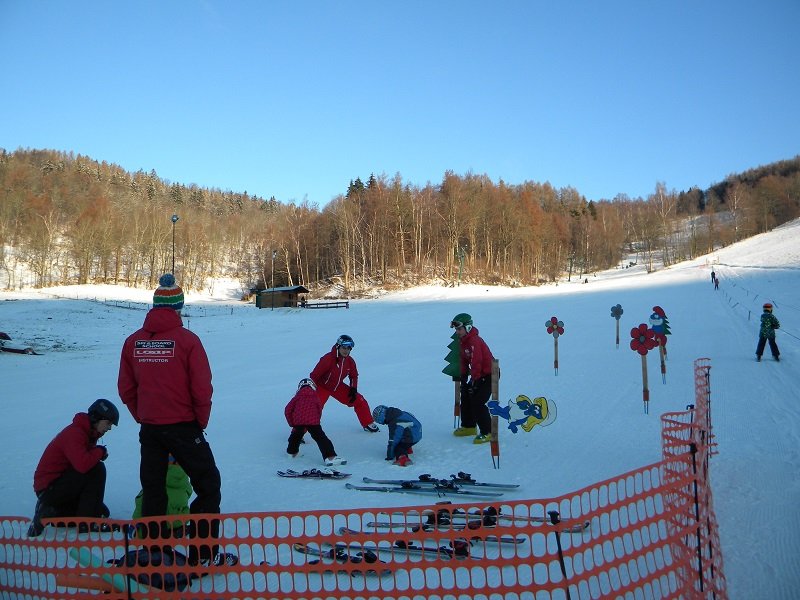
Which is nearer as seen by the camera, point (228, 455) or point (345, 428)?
point (228, 455)

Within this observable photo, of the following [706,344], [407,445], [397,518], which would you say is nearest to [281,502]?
[397,518]

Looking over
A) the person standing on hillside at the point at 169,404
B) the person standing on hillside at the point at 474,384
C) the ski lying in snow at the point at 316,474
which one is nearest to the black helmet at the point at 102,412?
the person standing on hillside at the point at 169,404

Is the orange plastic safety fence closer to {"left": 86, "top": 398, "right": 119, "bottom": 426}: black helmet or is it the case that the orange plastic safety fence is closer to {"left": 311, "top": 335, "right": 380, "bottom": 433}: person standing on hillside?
{"left": 86, "top": 398, "right": 119, "bottom": 426}: black helmet

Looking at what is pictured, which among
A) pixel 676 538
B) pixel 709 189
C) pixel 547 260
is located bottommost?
pixel 676 538

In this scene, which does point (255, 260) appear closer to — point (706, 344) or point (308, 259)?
point (308, 259)

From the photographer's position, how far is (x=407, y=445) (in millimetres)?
7020

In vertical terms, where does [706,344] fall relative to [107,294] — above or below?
below

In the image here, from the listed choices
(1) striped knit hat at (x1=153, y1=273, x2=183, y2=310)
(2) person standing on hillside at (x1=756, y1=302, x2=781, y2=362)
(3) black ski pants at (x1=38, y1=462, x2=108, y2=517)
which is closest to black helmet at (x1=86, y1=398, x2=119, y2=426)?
(3) black ski pants at (x1=38, y1=462, x2=108, y2=517)

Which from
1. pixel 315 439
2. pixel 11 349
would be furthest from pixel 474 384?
pixel 11 349

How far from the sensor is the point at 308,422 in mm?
6969

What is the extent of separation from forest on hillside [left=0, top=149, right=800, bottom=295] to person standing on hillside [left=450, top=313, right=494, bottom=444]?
5086cm

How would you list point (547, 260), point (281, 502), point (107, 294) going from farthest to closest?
1. point (547, 260)
2. point (107, 294)
3. point (281, 502)

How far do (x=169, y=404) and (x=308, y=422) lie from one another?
9.93 feet

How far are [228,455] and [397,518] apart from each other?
10.5 ft
